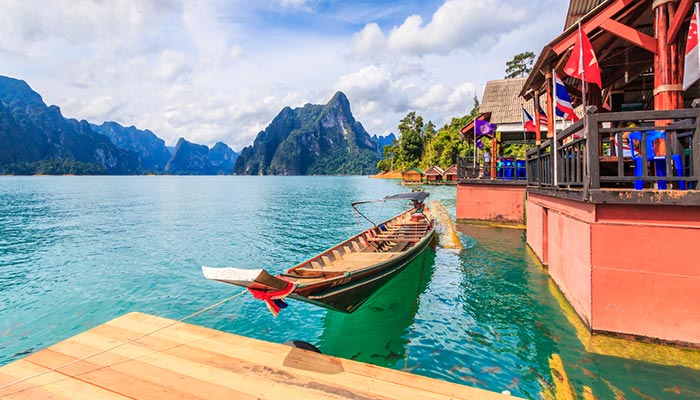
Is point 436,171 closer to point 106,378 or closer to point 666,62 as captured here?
point 666,62

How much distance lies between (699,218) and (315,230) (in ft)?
64.6

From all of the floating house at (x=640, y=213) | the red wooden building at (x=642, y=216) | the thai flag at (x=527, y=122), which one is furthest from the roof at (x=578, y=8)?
the red wooden building at (x=642, y=216)

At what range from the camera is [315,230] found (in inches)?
905

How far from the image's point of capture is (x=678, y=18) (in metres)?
6.04

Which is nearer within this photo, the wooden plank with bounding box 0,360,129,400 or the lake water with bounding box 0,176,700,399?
the wooden plank with bounding box 0,360,129,400

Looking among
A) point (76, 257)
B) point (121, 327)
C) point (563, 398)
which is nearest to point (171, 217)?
point (76, 257)

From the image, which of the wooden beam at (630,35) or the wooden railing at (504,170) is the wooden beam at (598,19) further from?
the wooden railing at (504,170)

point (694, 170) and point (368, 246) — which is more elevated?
point (694, 170)

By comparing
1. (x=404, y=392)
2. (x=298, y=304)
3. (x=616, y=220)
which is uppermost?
(x=616, y=220)

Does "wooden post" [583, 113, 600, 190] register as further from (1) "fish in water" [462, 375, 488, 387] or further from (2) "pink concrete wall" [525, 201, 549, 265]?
(2) "pink concrete wall" [525, 201, 549, 265]

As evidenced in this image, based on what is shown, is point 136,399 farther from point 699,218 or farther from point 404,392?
point 699,218

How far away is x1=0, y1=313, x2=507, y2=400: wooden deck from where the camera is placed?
13.0 feet

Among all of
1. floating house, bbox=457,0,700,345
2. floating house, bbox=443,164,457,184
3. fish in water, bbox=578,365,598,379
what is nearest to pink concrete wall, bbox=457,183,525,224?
floating house, bbox=457,0,700,345

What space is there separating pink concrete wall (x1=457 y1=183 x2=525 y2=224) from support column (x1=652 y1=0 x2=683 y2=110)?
11.1 meters
